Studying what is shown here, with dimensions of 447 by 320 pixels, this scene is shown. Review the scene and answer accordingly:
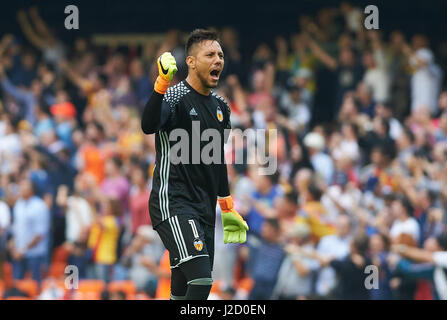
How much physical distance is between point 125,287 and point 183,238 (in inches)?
176

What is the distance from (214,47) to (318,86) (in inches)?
316

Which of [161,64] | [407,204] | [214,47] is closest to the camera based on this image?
[161,64]

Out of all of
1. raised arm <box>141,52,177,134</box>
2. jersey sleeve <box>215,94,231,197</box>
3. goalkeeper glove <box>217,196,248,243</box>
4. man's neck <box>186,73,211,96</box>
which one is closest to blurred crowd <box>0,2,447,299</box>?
goalkeeper glove <box>217,196,248,243</box>

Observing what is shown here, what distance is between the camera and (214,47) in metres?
6.52

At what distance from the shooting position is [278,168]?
1228 centimetres

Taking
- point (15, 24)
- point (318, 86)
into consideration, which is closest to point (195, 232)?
point (318, 86)

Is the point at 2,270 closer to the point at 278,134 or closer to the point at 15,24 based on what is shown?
the point at 278,134

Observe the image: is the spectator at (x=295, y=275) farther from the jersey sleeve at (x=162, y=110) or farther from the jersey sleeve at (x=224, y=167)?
the jersey sleeve at (x=162, y=110)

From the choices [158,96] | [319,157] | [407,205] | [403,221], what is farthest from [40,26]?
[158,96]

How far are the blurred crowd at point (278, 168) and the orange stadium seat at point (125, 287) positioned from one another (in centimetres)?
10

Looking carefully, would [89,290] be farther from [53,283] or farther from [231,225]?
[231,225]

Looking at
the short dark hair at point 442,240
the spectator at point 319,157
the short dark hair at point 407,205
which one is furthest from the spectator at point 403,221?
the spectator at point 319,157

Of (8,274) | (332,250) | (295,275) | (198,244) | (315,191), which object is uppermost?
(315,191)

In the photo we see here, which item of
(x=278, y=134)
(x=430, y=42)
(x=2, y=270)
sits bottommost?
(x=2, y=270)
